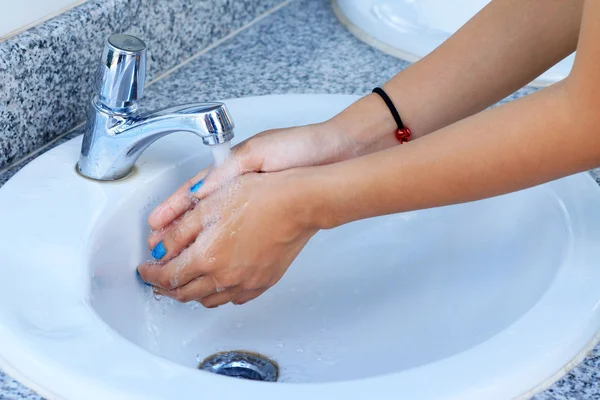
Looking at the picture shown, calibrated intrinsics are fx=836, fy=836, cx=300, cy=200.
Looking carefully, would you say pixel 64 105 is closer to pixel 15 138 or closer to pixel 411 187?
pixel 15 138

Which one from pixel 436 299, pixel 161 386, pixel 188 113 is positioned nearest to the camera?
pixel 161 386

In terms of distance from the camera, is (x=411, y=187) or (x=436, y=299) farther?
(x=436, y=299)

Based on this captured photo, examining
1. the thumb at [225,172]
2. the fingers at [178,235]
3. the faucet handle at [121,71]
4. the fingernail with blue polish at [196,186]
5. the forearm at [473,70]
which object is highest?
the forearm at [473,70]

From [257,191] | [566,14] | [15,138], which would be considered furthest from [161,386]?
[566,14]

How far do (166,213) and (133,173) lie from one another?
0.06 m

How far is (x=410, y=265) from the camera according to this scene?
35.4 inches

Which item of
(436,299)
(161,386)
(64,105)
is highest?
(64,105)

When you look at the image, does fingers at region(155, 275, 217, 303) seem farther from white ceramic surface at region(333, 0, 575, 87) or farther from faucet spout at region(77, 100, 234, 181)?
white ceramic surface at region(333, 0, 575, 87)

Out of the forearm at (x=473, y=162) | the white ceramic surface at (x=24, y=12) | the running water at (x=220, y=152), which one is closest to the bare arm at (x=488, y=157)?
the forearm at (x=473, y=162)

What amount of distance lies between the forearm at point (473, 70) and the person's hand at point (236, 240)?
0.44 ft

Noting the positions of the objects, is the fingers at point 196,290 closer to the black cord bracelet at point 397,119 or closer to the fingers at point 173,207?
the fingers at point 173,207

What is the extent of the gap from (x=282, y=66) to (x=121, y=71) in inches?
14.9

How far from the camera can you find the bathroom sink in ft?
1.90

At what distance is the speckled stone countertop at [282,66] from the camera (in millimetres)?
1010
